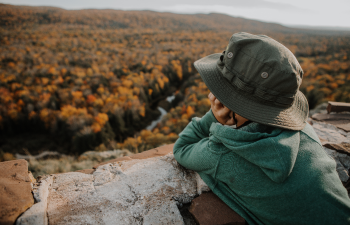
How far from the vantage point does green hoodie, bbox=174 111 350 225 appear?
2.95ft

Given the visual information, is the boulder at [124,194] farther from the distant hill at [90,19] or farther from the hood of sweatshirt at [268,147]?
the distant hill at [90,19]

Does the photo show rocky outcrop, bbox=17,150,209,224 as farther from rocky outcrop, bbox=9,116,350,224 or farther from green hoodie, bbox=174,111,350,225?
green hoodie, bbox=174,111,350,225

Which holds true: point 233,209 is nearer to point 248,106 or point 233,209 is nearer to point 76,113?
point 248,106

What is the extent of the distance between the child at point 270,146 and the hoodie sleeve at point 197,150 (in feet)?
0.19

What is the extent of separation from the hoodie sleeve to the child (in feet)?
0.19

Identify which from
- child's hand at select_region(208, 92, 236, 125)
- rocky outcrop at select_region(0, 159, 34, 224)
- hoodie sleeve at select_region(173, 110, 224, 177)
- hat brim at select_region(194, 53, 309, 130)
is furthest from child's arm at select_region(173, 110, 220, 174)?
rocky outcrop at select_region(0, 159, 34, 224)

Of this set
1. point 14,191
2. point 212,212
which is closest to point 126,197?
point 212,212

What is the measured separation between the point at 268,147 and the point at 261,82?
0.37 m

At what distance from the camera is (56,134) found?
14070 mm

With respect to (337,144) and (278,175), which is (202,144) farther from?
(337,144)

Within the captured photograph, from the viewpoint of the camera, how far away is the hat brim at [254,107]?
3.25 ft

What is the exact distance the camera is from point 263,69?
934 millimetres

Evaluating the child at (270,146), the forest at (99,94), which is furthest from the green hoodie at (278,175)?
the forest at (99,94)

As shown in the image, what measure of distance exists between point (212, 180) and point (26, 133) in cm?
1837
